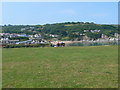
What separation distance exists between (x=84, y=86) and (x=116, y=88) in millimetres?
1043

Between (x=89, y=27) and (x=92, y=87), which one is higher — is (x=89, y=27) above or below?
above

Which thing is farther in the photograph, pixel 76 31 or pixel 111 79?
pixel 76 31

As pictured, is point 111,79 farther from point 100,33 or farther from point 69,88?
point 100,33

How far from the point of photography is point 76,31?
159m

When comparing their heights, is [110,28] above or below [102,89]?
above

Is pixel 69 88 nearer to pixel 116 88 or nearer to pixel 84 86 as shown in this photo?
pixel 84 86

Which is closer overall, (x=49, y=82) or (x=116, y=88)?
(x=116, y=88)

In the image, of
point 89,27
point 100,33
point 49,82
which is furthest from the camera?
point 89,27

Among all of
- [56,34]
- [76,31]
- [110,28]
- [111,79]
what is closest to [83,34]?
[76,31]

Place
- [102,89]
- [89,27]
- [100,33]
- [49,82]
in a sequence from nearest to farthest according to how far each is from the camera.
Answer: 1. [102,89]
2. [49,82]
3. [100,33]
4. [89,27]

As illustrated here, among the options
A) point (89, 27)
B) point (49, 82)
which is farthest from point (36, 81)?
point (89, 27)

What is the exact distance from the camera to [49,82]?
767 cm

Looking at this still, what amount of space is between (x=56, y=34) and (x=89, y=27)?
3528 centimetres

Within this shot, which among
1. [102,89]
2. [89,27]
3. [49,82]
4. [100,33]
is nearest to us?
[102,89]
